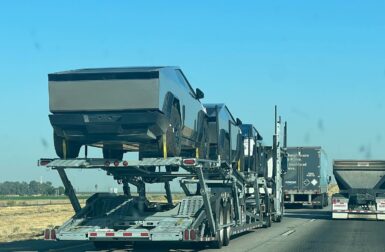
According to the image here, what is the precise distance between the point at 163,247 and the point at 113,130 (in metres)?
4.56

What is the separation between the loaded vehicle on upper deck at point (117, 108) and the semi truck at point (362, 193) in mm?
18065

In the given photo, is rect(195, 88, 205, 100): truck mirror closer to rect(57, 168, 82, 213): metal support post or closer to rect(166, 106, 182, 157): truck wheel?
rect(166, 106, 182, 157): truck wheel

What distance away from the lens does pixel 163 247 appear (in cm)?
1792

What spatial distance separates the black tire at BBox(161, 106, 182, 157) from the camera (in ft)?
48.2

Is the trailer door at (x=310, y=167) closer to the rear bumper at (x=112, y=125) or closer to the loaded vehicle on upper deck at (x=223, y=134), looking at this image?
the loaded vehicle on upper deck at (x=223, y=134)

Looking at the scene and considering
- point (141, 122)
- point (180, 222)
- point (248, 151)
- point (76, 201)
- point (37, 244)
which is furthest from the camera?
point (248, 151)

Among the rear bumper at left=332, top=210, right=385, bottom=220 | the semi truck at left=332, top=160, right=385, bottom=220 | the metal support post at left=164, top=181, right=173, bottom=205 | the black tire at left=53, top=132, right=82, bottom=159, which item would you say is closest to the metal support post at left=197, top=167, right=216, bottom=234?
the black tire at left=53, top=132, right=82, bottom=159

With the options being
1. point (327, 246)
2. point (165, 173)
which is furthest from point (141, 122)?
point (327, 246)

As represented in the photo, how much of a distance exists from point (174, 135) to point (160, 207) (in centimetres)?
331

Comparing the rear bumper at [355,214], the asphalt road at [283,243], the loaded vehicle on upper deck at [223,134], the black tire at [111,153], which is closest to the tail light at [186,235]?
the asphalt road at [283,243]

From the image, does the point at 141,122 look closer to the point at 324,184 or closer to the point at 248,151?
the point at 248,151

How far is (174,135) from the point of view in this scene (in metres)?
15.0

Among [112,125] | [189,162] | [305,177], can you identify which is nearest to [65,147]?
[112,125]

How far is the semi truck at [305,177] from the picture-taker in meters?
42.6
